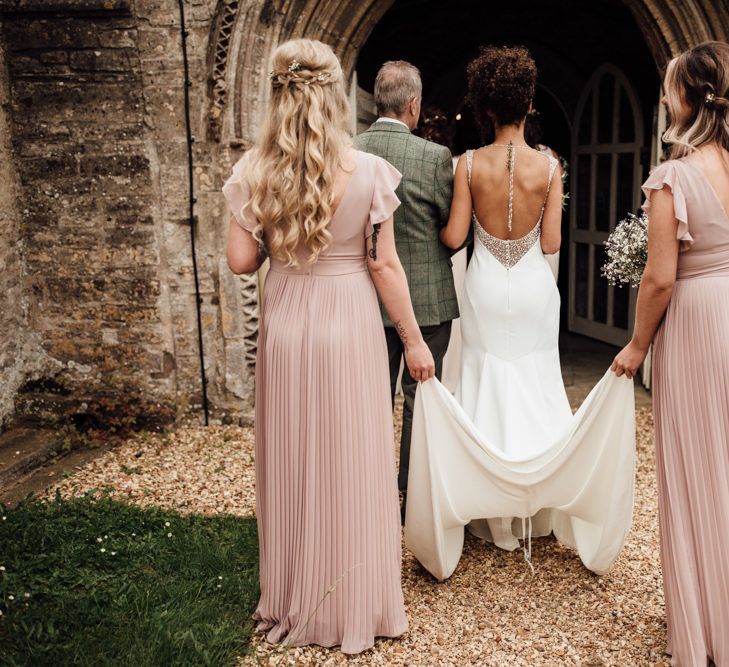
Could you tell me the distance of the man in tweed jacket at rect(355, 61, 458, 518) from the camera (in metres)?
3.76

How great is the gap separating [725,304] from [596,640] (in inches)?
55.8

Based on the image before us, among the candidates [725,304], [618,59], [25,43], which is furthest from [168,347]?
[618,59]

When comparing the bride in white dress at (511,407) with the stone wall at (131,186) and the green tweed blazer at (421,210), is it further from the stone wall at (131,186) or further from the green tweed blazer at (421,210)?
the stone wall at (131,186)

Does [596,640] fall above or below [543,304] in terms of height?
below

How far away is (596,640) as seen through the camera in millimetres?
3094

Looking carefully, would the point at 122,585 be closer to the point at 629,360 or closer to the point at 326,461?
the point at 326,461

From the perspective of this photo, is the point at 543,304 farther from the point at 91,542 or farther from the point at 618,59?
the point at 618,59

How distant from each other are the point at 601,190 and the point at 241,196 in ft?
20.5

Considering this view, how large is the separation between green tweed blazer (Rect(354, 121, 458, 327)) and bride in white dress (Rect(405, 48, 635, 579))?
5.1 inches

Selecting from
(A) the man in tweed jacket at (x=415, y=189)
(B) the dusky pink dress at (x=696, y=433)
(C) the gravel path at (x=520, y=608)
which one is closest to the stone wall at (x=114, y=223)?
(C) the gravel path at (x=520, y=608)

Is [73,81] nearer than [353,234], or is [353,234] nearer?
[353,234]

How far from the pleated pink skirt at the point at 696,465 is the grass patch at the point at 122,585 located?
1.64m

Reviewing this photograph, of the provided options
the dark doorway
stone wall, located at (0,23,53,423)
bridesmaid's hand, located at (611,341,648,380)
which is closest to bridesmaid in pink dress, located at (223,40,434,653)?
bridesmaid's hand, located at (611,341,648,380)

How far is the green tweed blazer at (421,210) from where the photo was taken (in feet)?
12.5
